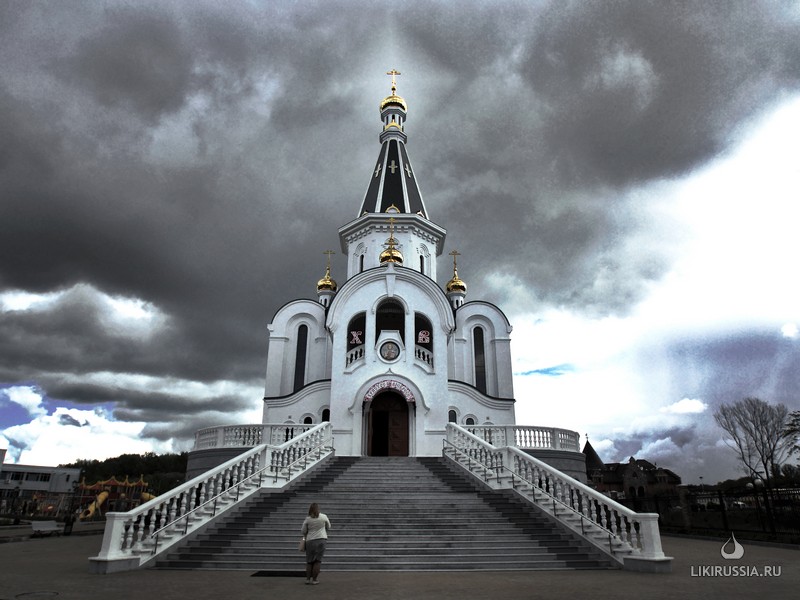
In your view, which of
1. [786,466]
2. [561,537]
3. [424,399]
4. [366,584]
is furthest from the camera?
[786,466]

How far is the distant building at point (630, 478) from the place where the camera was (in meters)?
57.7

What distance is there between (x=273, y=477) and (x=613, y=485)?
60086 mm

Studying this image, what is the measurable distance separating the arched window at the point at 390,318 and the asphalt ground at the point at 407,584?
17.4 metres

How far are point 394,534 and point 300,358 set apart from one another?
20.3 metres

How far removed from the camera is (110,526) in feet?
31.8

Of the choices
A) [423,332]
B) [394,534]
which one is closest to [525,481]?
[394,534]

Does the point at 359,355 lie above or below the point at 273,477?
above

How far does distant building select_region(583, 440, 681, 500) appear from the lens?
57.7 metres

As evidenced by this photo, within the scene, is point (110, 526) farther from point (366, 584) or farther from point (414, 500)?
point (414, 500)

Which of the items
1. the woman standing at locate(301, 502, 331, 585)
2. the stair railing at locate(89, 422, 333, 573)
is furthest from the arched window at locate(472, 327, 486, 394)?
the woman standing at locate(301, 502, 331, 585)

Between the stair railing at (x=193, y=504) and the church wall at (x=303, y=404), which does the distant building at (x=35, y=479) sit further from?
the stair railing at (x=193, y=504)

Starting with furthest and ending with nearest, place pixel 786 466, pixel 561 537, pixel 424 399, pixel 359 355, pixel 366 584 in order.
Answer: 1. pixel 786 466
2. pixel 359 355
3. pixel 424 399
4. pixel 561 537
5. pixel 366 584

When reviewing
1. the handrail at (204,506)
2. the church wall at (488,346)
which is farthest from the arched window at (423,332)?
the handrail at (204,506)

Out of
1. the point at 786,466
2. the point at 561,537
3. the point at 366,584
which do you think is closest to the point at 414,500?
the point at 561,537
